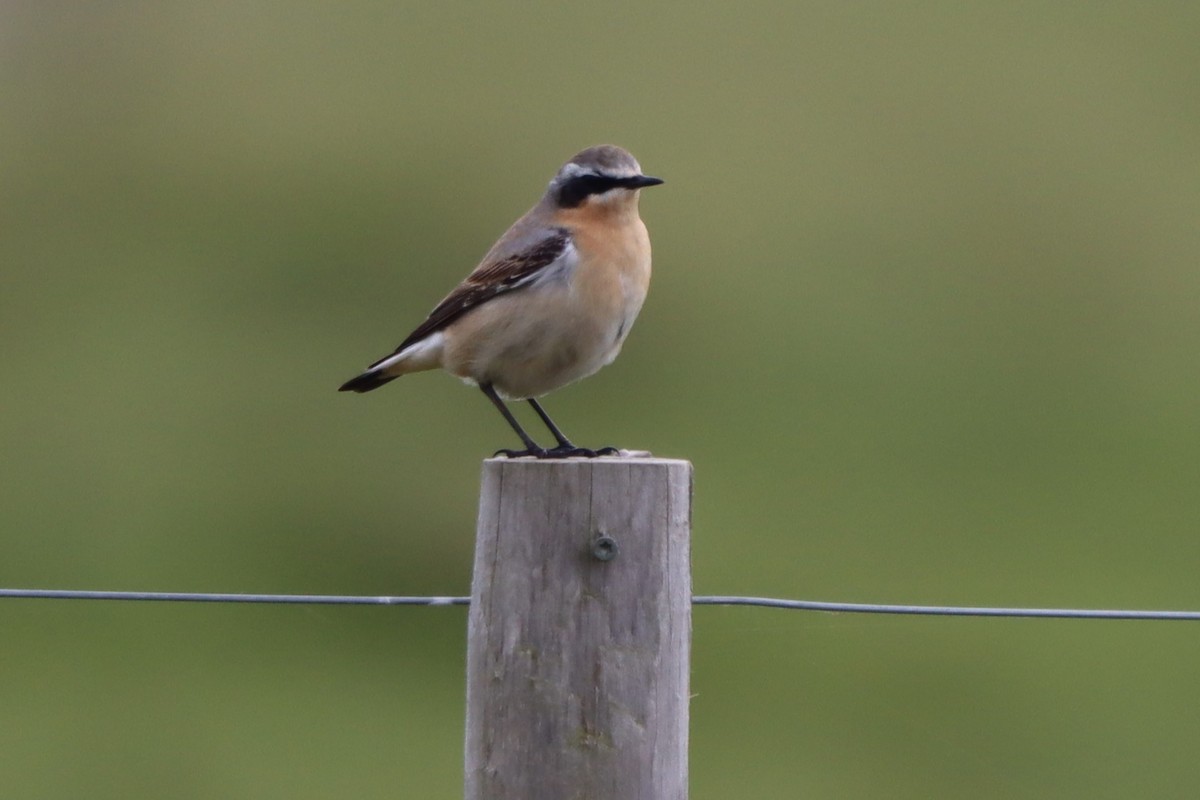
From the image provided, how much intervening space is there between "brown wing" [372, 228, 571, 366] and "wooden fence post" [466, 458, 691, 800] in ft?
7.11

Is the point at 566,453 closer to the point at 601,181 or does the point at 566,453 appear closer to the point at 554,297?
the point at 554,297

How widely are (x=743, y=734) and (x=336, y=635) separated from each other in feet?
12.2

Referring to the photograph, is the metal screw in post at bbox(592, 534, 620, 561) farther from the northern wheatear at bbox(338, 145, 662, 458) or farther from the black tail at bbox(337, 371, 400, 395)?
the black tail at bbox(337, 371, 400, 395)

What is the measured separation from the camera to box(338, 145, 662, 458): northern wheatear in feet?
19.7

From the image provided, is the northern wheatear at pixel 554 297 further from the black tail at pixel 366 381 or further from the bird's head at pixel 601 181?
the black tail at pixel 366 381

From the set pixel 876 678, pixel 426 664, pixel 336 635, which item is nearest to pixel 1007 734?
pixel 876 678

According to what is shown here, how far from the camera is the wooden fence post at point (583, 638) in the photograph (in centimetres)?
394

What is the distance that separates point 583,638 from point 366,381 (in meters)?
2.94

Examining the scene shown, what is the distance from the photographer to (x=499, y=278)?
6.20m

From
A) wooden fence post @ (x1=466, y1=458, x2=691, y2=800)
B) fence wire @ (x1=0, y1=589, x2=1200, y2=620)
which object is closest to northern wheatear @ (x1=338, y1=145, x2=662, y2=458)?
fence wire @ (x1=0, y1=589, x2=1200, y2=620)

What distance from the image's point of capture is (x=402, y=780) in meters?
11.8

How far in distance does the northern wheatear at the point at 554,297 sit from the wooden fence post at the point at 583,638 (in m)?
1.74

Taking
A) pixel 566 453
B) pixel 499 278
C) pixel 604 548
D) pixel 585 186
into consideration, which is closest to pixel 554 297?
pixel 499 278

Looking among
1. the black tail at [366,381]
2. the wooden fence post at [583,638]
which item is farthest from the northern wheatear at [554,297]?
the wooden fence post at [583,638]
